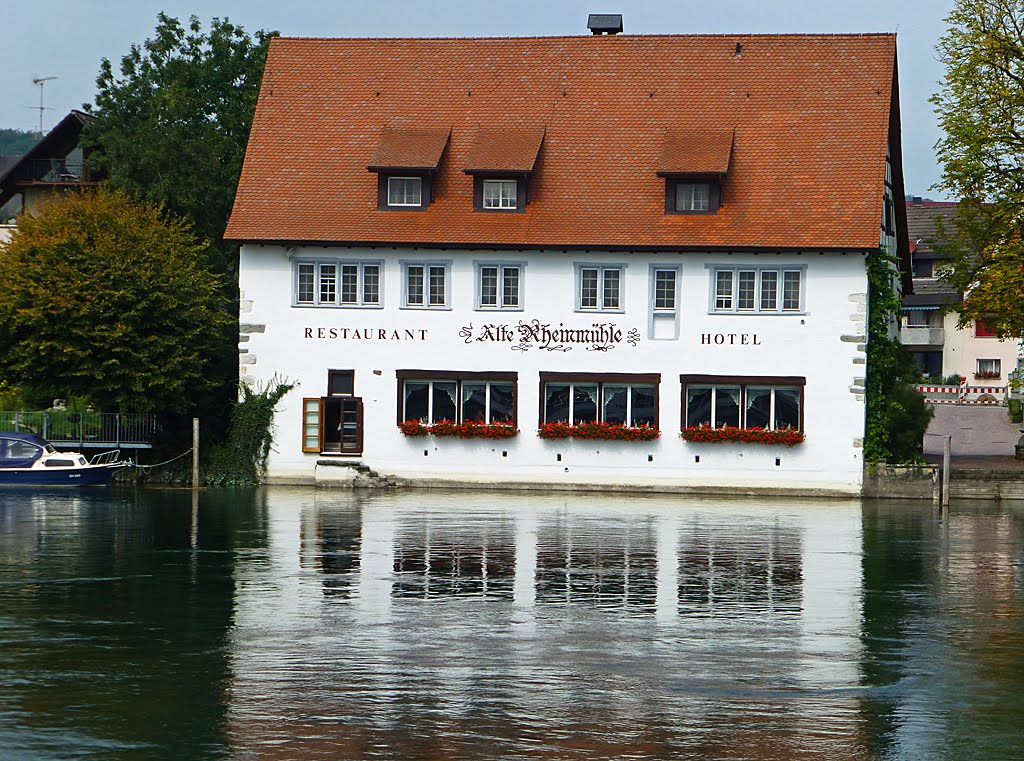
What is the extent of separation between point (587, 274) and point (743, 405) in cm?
601

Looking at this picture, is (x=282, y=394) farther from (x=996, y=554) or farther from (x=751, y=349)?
(x=996, y=554)

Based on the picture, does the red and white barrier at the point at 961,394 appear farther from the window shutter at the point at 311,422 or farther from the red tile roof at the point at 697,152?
the window shutter at the point at 311,422

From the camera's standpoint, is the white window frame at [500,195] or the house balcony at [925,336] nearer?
the white window frame at [500,195]

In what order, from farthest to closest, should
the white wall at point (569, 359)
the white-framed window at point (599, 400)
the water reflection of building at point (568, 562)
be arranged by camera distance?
the white-framed window at point (599, 400)
the white wall at point (569, 359)
the water reflection of building at point (568, 562)

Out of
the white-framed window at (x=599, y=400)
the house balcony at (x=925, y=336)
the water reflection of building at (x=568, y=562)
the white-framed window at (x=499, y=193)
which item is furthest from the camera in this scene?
the house balcony at (x=925, y=336)

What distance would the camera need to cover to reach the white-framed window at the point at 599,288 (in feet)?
155

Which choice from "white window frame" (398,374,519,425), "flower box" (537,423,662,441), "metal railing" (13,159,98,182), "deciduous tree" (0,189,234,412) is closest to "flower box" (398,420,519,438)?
"white window frame" (398,374,519,425)

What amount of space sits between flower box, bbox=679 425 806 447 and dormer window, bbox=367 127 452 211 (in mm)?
10567

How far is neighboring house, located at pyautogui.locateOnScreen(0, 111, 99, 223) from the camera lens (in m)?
67.7

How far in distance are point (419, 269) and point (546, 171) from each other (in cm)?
490

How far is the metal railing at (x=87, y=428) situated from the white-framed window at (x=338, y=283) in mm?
6198

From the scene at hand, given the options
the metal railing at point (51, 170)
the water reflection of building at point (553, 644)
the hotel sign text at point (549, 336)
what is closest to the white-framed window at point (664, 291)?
the hotel sign text at point (549, 336)

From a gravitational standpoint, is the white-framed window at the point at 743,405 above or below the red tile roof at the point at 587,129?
below

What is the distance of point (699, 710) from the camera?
681 inches
